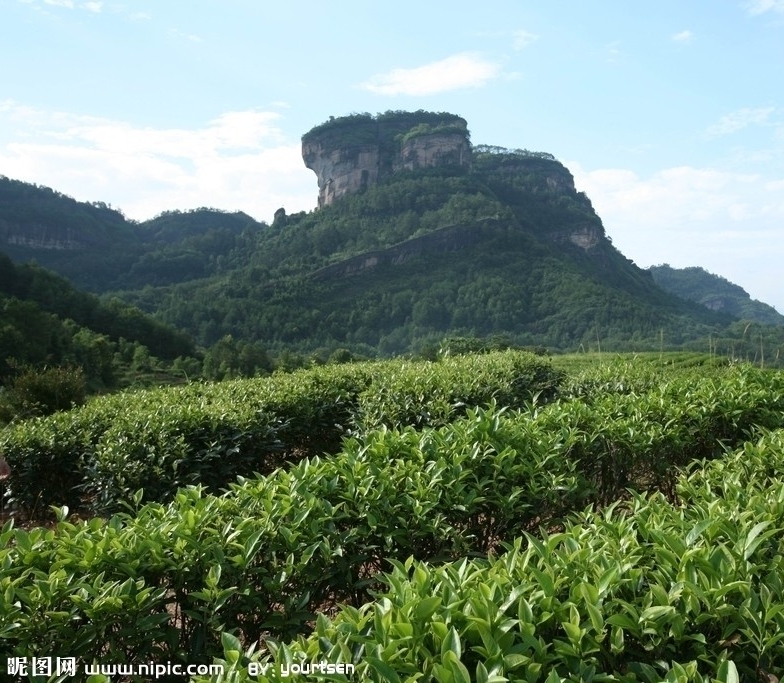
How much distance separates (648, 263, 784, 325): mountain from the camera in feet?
419

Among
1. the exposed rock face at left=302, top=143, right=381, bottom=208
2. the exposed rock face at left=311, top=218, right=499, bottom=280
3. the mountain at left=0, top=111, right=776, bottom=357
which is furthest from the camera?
the exposed rock face at left=302, top=143, right=381, bottom=208

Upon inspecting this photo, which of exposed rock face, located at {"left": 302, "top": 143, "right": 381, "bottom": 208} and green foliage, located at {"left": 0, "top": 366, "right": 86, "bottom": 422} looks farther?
exposed rock face, located at {"left": 302, "top": 143, "right": 381, "bottom": 208}

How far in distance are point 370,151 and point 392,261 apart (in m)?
43.3

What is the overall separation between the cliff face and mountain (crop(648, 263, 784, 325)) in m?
52.4

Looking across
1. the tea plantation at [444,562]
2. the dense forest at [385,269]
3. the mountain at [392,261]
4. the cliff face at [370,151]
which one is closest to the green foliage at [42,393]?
the tea plantation at [444,562]

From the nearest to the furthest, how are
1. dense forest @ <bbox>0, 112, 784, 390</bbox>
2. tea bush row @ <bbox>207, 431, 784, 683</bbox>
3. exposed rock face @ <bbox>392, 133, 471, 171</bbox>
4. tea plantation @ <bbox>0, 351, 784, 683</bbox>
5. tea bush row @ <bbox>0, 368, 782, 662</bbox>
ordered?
tea bush row @ <bbox>207, 431, 784, 683</bbox> < tea plantation @ <bbox>0, 351, 784, 683</bbox> < tea bush row @ <bbox>0, 368, 782, 662</bbox> < dense forest @ <bbox>0, 112, 784, 390</bbox> < exposed rock face @ <bbox>392, 133, 471, 171</bbox>

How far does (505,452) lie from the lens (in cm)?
339

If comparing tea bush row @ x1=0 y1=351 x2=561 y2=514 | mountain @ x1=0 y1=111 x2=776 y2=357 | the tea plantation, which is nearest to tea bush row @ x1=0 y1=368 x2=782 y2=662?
the tea plantation

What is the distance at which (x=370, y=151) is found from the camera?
128 meters

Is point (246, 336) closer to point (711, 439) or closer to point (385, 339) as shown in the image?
point (385, 339)

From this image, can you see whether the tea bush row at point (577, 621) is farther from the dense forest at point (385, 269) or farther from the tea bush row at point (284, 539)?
the dense forest at point (385, 269)

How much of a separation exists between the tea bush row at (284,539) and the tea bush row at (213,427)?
1662mm

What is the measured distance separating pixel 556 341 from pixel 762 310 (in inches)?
2609

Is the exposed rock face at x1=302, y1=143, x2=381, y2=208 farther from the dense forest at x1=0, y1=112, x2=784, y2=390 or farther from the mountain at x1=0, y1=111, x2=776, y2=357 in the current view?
the dense forest at x1=0, y1=112, x2=784, y2=390
